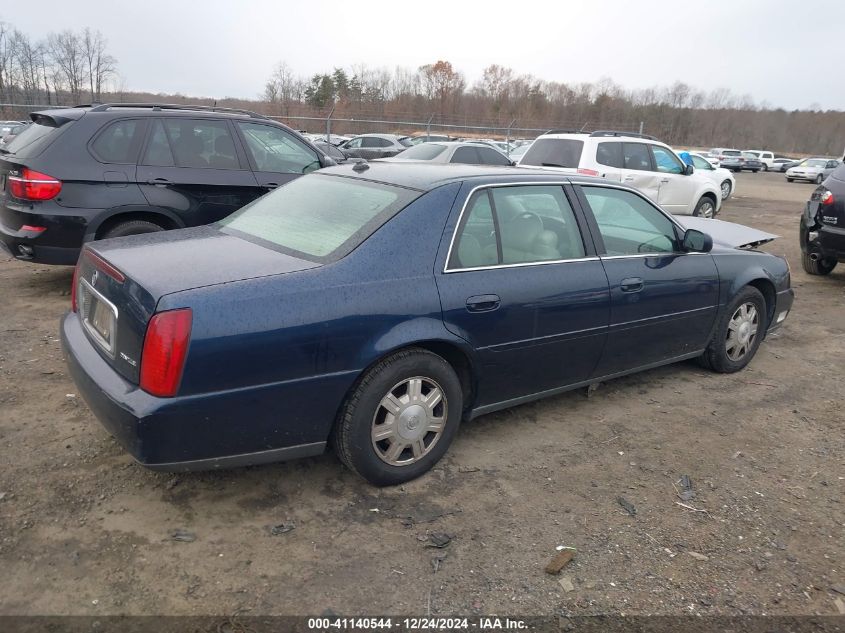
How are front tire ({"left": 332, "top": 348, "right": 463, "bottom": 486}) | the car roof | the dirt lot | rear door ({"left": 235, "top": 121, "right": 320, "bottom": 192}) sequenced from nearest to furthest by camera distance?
the dirt lot < front tire ({"left": 332, "top": 348, "right": 463, "bottom": 486}) < the car roof < rear door ({"left": 235, "top": 121, "right": 320, "bottom": 192})

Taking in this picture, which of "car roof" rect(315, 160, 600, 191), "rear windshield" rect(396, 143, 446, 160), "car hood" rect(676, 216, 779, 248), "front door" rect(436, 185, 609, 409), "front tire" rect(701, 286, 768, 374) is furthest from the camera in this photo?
"rear windshield" rect(396, 143, 446, 160)

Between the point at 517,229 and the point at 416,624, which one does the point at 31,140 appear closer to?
the point at 517,229

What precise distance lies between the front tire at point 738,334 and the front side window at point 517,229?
1.68 meters

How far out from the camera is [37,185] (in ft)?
17.4

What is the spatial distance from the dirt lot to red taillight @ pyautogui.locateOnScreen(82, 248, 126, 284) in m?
1.00

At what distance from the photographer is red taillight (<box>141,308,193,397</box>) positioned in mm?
2473

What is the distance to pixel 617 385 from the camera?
464 cm

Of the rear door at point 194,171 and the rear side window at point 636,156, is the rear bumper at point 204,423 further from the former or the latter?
the rear side window at point 636,156

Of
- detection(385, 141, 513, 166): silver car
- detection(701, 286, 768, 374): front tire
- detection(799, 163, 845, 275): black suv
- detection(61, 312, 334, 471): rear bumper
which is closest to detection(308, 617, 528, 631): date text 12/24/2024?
detection(61, 312, 334, 471): rear bumper

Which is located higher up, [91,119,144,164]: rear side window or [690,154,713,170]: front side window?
[690,154,713,170]: front side window

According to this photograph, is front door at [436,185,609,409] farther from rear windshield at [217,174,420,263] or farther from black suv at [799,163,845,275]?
black suv at [799,163,845,275]

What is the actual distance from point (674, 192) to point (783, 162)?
142ft

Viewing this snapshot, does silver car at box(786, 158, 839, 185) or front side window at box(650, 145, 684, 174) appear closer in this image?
front side window at box(650, 145, 684, 174)

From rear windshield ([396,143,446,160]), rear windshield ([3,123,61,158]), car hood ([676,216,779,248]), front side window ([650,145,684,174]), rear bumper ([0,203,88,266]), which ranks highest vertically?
front side window ([650,145,684,174])
